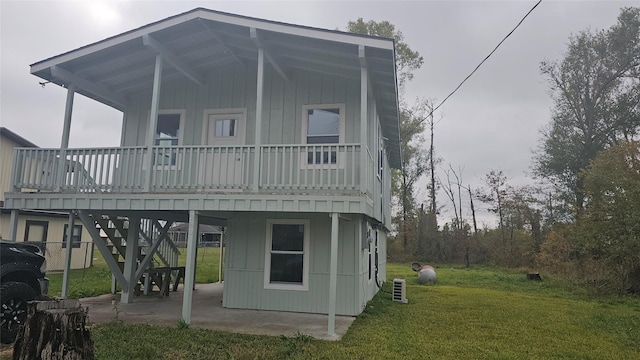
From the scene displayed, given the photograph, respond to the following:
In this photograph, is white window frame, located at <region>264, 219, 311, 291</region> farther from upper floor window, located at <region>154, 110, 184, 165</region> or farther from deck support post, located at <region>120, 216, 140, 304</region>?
deck support post, located at <region>120, 216, 140, 304</region>

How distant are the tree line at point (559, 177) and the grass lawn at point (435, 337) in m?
6.42

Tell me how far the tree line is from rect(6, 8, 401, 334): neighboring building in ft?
34.9

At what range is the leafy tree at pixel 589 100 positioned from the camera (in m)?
23.7

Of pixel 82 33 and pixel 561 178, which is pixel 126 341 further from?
pixel 561 178

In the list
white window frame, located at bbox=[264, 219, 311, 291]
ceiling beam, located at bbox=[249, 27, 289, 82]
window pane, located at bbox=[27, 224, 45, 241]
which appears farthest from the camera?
window pane, located at bbox=[27, 224, 45, 241]

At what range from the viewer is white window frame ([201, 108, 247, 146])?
933 centimetres

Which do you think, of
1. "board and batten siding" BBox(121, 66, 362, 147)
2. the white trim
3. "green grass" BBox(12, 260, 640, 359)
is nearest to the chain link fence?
"board and batten siding" BBox(121, 66, 362, 147)

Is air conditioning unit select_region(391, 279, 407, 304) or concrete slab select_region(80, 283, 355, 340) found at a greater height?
air conditioning unit select_region(391, 279, 407, 304)

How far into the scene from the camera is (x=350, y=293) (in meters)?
8.30

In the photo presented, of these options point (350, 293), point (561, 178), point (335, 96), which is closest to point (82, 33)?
point (335, 96)

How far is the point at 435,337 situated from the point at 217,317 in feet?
13.1

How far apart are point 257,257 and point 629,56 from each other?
2573cm

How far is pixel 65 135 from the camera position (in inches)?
315

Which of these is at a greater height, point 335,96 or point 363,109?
point 335,96
